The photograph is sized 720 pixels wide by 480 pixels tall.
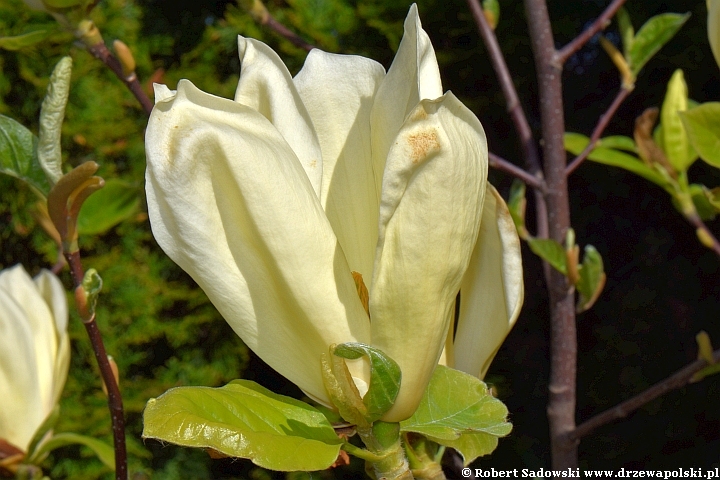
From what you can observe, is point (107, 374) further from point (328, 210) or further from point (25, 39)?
point (25, 39)

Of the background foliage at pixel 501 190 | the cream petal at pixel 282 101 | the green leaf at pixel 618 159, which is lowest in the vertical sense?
the background foliage at pixel 501 190

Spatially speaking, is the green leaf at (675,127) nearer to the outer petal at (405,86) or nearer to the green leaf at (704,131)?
the green leaf at (704,131)


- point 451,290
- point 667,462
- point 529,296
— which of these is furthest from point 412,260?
point 667,462

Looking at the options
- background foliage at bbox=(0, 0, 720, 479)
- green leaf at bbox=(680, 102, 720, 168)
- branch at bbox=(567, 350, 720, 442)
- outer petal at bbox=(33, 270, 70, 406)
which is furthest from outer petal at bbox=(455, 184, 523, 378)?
background foliage at bbox=(0, 0, 720, 479)

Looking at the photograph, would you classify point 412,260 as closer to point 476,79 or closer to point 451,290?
point 451,290

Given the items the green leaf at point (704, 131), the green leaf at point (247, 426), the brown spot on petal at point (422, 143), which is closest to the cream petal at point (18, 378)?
the green leaf at point (247, 426)

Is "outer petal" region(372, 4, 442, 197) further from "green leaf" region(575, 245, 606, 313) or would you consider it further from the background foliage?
the background foliage
